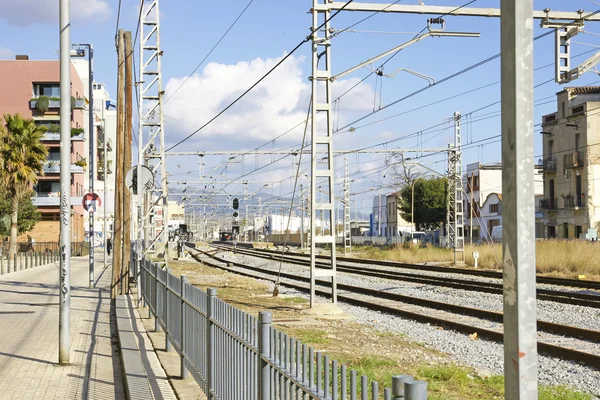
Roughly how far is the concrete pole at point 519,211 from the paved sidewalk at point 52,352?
7.56 meters

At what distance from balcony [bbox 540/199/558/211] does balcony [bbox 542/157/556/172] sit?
2.77 meters

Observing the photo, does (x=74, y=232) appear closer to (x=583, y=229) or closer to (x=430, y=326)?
(x=583, y=229)

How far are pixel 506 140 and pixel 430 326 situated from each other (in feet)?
47.1

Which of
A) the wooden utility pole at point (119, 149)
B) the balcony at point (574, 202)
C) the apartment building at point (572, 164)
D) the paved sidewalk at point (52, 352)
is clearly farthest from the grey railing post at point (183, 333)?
the balcony at point (574, 202)

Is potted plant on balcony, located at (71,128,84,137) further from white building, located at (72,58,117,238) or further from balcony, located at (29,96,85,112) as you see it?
white building, located at (72,58,117,238)

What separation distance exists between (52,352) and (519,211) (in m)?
11.7

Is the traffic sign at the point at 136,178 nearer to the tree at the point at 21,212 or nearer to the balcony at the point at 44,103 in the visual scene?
the tree at the point at 21,212

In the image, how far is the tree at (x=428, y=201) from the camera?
98250 millimetres

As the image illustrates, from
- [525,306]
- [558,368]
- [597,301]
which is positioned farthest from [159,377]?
[597,301]

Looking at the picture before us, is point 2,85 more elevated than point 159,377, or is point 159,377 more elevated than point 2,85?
point 2,85

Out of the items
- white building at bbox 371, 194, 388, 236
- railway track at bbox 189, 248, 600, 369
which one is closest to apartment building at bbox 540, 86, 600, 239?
railway track at bbox 189, 248, 600, 369

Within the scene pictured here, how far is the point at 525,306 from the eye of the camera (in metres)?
3.28

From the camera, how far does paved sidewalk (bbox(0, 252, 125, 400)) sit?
34.4 feet

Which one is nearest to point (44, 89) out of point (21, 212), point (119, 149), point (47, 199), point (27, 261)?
point (47, 199)
